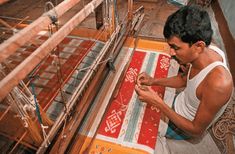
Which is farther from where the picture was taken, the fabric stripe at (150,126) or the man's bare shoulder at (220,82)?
A: the fabric stripe at (150,126)

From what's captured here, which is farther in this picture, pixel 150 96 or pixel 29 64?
pixel 150 96

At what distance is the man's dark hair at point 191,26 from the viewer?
0.95 m

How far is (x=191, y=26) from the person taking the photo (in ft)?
3.14

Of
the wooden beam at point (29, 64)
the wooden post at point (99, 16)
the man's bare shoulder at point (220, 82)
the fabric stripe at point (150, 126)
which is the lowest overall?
the fabric stripe at point (150, 126)

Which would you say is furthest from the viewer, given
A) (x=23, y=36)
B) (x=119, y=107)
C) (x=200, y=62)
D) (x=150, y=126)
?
(x=119, y=107)

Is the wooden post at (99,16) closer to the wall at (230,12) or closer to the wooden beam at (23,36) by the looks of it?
the wooden beam at (23,36)

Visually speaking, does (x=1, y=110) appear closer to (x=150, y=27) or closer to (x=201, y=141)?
(x=201, y=141)

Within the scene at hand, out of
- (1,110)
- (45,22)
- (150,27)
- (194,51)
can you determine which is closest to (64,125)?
(1,110)

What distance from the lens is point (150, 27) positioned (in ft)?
9.15

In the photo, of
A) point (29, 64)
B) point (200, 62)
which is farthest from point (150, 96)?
point (29, 64)

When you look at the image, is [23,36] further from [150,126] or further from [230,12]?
[230,12]

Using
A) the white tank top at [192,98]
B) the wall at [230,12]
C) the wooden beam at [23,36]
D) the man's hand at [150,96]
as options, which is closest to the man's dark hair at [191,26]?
the white tank top at [192,98]

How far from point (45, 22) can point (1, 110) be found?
79 centimetres

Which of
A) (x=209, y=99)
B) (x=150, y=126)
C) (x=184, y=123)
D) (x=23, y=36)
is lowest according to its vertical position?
(x=150, y=126)
